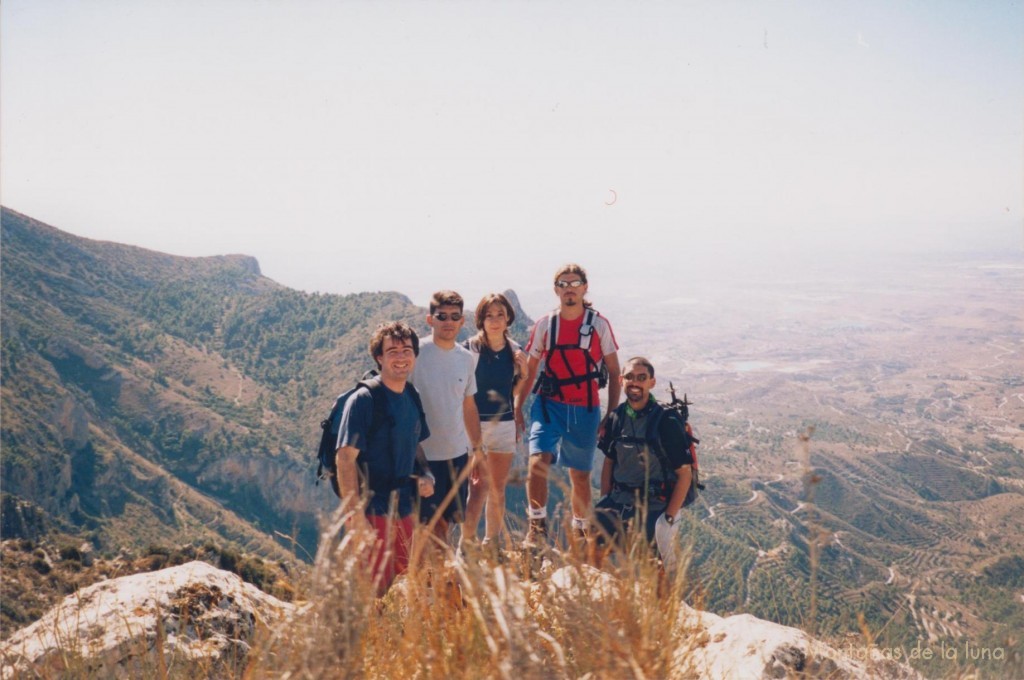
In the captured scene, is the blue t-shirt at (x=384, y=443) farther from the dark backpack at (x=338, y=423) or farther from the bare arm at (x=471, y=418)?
the bare arm at (x=471, y=418)

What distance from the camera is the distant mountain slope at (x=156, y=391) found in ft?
191

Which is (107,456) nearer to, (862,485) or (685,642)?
(685,642)

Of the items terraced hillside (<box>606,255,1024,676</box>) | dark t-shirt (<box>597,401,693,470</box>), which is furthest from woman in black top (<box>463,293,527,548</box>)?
terraced hillside (<box>606,255,1024,676</box>)

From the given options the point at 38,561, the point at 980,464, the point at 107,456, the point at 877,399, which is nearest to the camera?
the point at 38,561

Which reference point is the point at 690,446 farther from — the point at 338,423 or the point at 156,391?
the point at 156,391

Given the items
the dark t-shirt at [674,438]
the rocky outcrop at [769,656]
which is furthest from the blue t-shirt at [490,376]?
the rocky outcrop at [769,656]

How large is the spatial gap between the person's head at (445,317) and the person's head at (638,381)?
4.43 ft

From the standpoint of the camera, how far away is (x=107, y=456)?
65000mm

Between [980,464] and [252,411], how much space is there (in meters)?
140

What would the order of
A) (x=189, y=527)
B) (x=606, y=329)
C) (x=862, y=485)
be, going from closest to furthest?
(x=606, y=329), (x=189, y=527), (x=862, y=485)

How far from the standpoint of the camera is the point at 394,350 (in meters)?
3.75

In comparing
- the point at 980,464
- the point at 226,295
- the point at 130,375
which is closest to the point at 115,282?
the point at 226,295

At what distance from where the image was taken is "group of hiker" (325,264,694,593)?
11.9ft

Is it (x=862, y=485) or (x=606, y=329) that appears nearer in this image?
(x=606, y=329)
